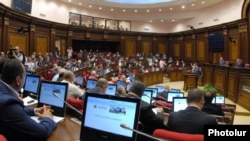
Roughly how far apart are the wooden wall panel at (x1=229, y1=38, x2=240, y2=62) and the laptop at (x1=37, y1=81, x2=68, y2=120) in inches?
549

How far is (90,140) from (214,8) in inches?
716

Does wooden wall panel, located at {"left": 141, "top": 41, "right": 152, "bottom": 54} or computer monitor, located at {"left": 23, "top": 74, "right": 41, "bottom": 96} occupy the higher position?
wooden wall panel, located at {"left": 141, "top": 41, "right": 152, "bottom": 54}

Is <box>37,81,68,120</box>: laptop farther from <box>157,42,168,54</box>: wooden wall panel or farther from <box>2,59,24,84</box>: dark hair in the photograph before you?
<box>157,42,168,54</box>: wooden wall panel

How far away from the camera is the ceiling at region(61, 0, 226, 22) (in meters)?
18.6

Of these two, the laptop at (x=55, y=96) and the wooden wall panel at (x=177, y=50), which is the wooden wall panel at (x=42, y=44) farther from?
the laptop at (x=55, y=96)

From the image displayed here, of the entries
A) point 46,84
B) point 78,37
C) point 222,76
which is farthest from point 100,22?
point 46,84

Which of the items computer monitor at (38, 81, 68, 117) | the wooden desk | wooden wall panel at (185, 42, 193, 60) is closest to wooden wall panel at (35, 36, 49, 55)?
wooden wall panel at (185, 42, 193, 60)

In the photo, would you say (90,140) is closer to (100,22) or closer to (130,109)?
(130,109)

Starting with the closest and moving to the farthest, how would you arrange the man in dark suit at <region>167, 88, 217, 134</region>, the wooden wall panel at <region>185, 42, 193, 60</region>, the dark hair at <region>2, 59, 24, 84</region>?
1. the dark hair at <region>2, 59, 24, 84</region>
2. the man in dark suit at <region>167, 88, 217, 134</region>
3. the wooden wall panel at <region>185, 42, 193, 60</region>

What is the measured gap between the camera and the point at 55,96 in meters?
2.90

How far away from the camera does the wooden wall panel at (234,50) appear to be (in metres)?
14.9

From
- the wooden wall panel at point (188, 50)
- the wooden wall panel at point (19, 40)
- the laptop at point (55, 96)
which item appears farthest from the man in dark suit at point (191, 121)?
the wooden wall panel at point (188, 50)

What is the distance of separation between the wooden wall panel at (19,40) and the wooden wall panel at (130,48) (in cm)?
1023

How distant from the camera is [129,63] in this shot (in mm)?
16359
